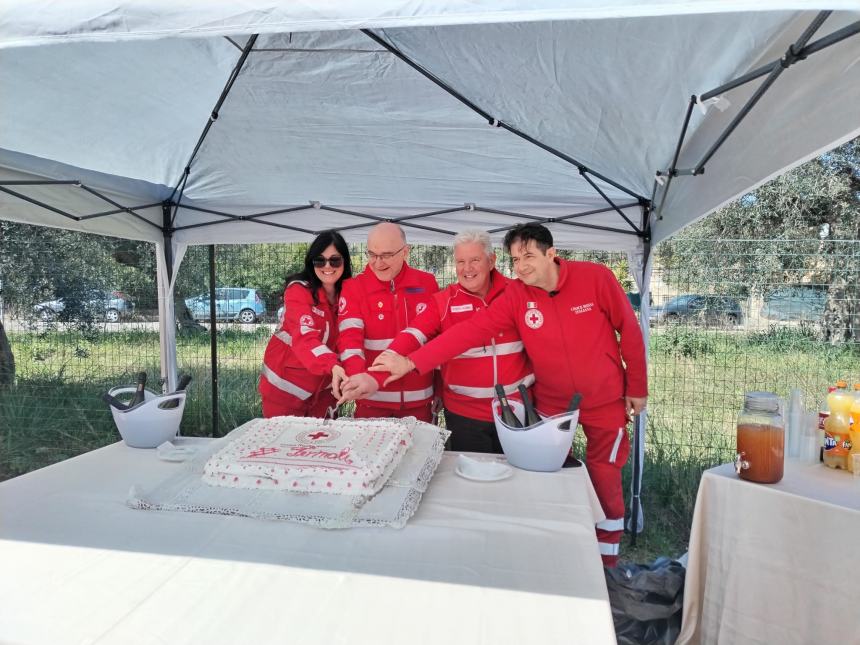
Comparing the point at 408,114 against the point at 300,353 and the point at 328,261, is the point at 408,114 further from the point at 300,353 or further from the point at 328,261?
the point at 300,353

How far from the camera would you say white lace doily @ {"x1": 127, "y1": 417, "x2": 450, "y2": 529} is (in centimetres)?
112

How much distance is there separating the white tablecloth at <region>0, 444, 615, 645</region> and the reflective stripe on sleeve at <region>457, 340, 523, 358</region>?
916 mm

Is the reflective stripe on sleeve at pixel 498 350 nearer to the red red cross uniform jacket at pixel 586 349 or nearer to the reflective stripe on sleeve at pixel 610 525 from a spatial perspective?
the red red cross uniform jacket at pixel 586 349

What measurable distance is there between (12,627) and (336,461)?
0.62 meters

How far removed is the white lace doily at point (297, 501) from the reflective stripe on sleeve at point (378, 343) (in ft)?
3.25

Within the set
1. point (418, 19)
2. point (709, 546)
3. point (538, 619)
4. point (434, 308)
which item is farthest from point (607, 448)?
point (418, 19)

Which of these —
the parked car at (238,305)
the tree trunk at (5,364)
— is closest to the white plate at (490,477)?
the parked car at (238,305)

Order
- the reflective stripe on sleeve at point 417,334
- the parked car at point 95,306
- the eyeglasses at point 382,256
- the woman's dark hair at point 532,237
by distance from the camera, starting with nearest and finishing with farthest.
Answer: the woman's dark hair at point 532,237
the reflective stripe on sleeve at point 417,334
the eyeglasses at point 382,256
the parked car at point 95,306

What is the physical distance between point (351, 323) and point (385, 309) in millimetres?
165

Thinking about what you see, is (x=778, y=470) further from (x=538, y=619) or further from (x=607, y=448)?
(x=538, y=619)

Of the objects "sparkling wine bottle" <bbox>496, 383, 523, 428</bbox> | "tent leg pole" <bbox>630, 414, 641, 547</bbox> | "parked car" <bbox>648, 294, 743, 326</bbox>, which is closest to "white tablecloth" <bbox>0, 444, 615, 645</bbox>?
"sparkling wine bottle" <bbox>496, 383, 523, 428</bbox>

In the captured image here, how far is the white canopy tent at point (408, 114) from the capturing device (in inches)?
42.9

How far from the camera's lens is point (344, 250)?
244 cm

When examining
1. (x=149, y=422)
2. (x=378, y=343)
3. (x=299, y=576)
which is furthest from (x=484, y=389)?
(x=299, y=576)
